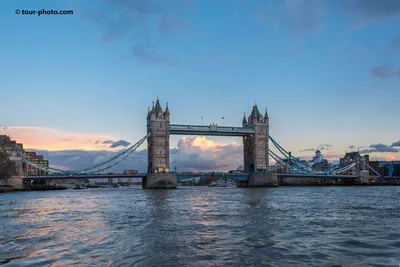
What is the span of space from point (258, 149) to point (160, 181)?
31.4 metres

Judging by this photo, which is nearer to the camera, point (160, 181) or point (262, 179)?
point (160, 181)

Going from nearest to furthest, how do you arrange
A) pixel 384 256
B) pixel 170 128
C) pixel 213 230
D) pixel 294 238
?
pixel 384 256 → pixel 294 238 → pixel 213 230 → pixel 170 128

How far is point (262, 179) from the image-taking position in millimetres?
101750

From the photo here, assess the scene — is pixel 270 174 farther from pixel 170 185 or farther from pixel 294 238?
pixel 294 238

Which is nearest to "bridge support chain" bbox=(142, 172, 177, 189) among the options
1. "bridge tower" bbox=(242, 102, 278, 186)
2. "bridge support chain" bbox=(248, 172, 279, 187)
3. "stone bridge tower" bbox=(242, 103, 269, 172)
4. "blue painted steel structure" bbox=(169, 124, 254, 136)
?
"blue painted steel structure" bbox=(169, 124, 254, 136)

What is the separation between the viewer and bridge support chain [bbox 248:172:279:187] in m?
101

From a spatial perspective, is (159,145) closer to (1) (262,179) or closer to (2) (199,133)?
(2) (199,133)

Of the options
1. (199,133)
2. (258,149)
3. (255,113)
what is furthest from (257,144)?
(199,133)

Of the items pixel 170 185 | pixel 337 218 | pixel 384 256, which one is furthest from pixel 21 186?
pixel 384 256

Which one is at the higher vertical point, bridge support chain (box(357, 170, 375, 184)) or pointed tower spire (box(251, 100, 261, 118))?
pointed tower spire (box(251, 100, 261, 118))

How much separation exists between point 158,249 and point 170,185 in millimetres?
76131

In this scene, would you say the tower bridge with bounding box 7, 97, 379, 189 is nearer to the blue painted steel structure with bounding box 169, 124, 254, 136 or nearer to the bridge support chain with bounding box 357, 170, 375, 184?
the blue painted steel structure with bounding box 169, 124, 254, 136

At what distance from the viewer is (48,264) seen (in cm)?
1244

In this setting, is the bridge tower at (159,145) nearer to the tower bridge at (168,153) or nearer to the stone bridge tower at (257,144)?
the tower bridge at (168,153)
